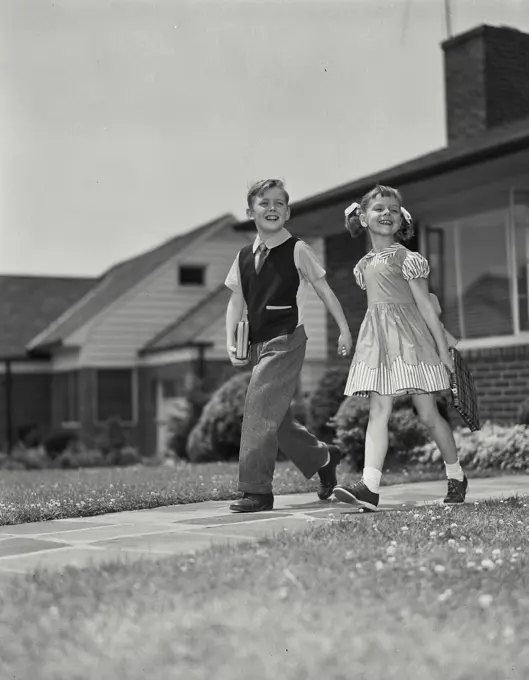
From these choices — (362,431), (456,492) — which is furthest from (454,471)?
(362,431)

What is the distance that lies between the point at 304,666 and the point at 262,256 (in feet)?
12.5

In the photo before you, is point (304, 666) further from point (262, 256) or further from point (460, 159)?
point (460, 159)

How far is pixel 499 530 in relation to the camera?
5.45 metres

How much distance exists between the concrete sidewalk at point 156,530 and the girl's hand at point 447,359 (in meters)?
0.95

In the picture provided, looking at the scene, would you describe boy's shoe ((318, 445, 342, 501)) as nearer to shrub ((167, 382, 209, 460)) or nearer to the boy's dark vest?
the boy's dark vest

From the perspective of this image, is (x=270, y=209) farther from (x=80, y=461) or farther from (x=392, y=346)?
(x=80, y=461)

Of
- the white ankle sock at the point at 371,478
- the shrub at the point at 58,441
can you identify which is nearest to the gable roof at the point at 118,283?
the shrub at the point at 58,441

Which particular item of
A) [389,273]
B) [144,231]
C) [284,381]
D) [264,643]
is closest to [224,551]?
[264,643]

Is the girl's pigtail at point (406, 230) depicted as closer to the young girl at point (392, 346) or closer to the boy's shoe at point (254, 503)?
the young girl at point (392, 346)

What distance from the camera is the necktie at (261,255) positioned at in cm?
674

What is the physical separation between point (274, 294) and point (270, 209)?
1.69ft

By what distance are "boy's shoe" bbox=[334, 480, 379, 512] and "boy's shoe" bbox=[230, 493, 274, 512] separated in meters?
0.54

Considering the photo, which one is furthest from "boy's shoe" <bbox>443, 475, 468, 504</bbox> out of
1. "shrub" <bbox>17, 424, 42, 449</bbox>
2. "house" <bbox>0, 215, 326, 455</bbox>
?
"shrub" <bbox>17, 424, 42, 449</bbox>

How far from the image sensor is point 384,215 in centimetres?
664
